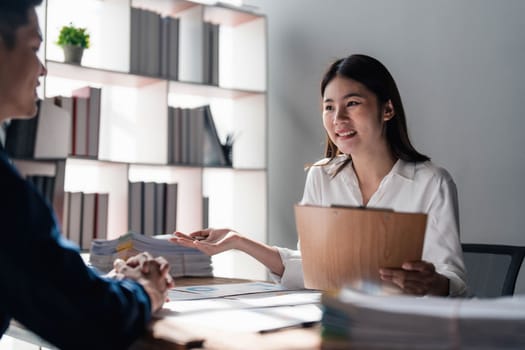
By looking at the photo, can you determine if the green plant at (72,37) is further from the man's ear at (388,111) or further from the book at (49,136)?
the man's ear at (388,111)

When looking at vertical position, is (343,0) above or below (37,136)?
above

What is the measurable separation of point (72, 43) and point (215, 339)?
2.41 metres

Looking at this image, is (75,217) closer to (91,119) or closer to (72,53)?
(91,119)

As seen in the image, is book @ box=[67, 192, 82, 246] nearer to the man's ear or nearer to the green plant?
the green plant

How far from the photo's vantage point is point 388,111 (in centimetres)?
211

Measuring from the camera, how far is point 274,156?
153 inches

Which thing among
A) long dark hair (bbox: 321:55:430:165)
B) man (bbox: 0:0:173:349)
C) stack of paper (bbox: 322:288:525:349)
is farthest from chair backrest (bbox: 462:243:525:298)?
man (bbox: 0:0:173:349)

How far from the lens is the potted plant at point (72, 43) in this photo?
305 cm

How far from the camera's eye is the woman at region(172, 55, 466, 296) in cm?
182

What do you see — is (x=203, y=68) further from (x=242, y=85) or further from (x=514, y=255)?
(x=514, y=255)

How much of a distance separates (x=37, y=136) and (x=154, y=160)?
69.5 inches

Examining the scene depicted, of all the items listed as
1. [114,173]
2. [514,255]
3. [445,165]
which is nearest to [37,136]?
[514,255]

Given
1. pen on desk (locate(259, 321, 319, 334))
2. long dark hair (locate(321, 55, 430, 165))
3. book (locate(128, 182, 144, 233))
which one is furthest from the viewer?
book (locate(128, 182, 144, 233))

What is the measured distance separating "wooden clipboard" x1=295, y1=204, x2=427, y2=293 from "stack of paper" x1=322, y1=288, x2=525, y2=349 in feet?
0.82
